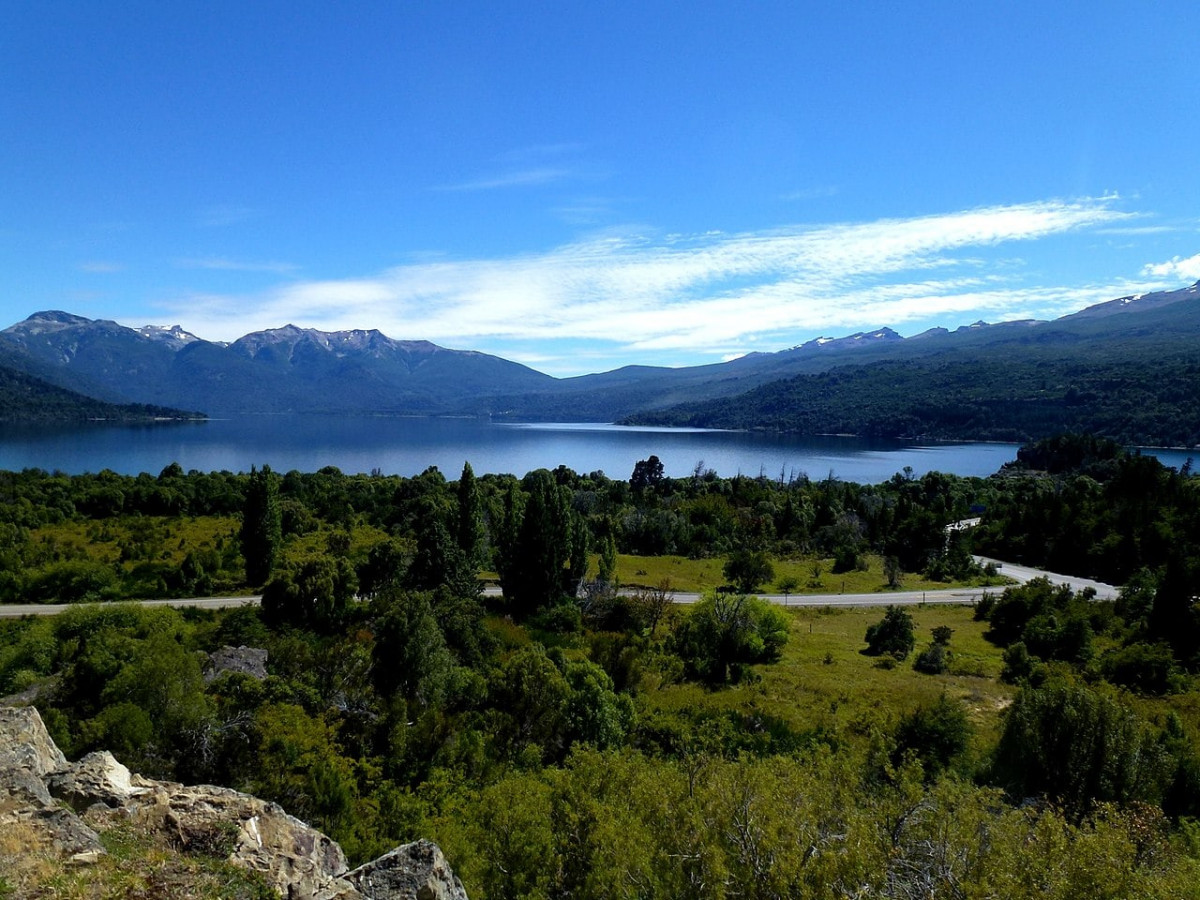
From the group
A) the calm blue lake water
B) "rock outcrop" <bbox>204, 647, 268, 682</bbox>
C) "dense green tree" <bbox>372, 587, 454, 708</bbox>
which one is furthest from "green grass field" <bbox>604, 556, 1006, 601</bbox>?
the calm blue lake water

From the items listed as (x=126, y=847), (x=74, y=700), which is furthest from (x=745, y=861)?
(x=74, y=700)

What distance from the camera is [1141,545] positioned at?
5328cm

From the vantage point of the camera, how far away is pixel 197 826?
9.50 metres

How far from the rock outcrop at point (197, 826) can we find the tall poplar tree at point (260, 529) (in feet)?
98.5

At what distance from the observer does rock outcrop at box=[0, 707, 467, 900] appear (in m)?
8.60

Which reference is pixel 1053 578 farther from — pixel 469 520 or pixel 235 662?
pixel 235 662

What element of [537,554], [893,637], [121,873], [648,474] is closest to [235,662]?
[537,554]

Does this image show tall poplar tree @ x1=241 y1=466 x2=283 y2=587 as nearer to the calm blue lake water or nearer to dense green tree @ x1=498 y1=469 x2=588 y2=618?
dense green tree @ x1=498 y1=469 x2=588 y2=618

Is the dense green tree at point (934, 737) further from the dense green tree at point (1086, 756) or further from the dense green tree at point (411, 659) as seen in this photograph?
the dense green tree at point (411, 659)

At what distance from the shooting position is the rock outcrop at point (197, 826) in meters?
8.60

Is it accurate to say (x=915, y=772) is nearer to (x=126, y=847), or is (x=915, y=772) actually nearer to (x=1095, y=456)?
(x=126, y=847)

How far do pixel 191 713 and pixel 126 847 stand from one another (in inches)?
427

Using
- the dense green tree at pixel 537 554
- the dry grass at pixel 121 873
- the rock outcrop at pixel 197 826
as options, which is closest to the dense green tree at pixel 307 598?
the dense green tree at pixel 537 554

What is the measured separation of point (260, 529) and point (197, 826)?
33.2 metres
